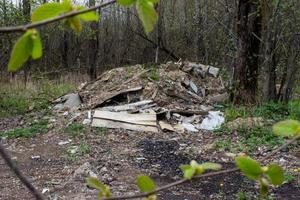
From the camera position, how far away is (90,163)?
21.2 ft

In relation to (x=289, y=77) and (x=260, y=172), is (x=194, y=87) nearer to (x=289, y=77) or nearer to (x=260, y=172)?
(x=289, y=77)

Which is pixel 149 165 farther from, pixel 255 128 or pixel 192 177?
pixel 192 177

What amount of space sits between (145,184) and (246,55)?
9468mm

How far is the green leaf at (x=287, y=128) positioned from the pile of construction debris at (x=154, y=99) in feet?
25.3

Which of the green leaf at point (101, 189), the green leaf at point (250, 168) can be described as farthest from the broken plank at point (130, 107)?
the green leaf at point (250, 168)

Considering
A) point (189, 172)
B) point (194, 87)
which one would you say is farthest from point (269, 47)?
point (189, 172)

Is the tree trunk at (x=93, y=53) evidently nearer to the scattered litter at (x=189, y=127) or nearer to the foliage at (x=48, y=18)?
the scattered litter at (x=189, y=127)

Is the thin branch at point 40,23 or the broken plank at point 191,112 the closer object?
the thin branch at point 40,23

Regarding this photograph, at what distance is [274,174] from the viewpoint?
0.58 m

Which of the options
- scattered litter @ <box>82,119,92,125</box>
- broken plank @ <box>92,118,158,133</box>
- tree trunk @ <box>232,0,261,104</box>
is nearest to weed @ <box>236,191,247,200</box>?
broken plank @ <box>92,118,158,133</box>

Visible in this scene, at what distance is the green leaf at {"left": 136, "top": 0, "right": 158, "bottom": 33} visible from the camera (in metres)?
0.61

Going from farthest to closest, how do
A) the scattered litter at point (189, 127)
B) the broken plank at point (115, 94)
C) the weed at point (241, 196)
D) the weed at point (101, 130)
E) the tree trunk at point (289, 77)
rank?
the broken plank at point (115, 94) < the tree trunk at point (289, 77) < the scattered litter at point (189, 127) < the weed at point (101, 130) < the weed at point (241, 196)

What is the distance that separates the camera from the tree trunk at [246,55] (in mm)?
9719

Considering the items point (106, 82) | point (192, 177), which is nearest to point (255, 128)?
point (106, 82)
